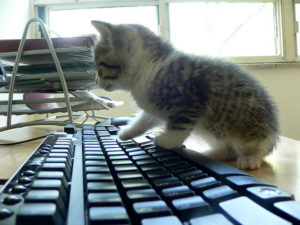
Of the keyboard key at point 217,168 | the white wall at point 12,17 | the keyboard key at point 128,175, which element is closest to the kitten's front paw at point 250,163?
the keyboard key at point 217,168

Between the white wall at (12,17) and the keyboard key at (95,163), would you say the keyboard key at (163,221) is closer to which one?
the keyboard key at (95,163)

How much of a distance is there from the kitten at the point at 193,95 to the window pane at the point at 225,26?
132cm

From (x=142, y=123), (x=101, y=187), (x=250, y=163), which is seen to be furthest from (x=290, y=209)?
(x=142, y=123)

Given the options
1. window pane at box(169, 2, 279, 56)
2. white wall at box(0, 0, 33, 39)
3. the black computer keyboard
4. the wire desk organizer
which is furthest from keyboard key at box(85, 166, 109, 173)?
window pane at box(169, 2, 279, 56)

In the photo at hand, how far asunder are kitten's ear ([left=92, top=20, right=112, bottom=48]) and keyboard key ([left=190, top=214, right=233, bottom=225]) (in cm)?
54

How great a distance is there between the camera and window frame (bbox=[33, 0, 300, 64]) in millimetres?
1905

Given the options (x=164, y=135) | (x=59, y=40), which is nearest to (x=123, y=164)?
(x=164, y=135)

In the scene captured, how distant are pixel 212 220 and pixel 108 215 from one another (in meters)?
0.06

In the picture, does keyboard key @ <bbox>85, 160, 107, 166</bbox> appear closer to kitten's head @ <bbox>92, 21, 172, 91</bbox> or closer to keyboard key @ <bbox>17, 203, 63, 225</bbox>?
keyboard key @ <bbox>17, 203, 63, 225</bbox>

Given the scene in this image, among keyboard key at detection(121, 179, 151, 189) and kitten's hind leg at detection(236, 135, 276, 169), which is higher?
keyboard key at detection(121, 179, 151, 189)

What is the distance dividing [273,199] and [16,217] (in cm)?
16

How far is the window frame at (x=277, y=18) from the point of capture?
6.25 feet

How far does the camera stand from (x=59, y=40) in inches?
31.4

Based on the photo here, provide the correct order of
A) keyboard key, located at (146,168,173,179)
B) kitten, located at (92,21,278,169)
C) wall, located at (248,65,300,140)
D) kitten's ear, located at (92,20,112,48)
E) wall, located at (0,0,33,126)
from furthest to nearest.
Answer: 1. wall, located at (248,65,300,140)
2. wall, located at (0,0,33,126)
3. kitten's ear, located at (92,20,112,48)
4. kitten, located at (92,21,278,169)
5. keyboard key, located at (146,168,173,179)
